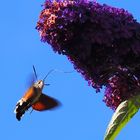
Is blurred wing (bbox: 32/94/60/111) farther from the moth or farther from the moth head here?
the moth head

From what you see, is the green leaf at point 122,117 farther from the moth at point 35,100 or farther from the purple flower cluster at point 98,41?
the moth at point 35,100

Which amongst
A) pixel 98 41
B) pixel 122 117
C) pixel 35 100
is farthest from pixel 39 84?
pixel 122 117

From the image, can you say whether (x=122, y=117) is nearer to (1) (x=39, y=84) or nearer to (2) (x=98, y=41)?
(2) (x=98, y=41)

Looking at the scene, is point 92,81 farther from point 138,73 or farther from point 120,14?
point 120,14

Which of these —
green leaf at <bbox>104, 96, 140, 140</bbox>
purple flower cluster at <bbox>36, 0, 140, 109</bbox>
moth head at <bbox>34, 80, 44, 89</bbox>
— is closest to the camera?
green leaf at <bbox>104, 96, 140, 140</bbox>

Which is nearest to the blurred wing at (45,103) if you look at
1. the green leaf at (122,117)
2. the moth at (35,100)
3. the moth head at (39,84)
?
the moth at (35,100)

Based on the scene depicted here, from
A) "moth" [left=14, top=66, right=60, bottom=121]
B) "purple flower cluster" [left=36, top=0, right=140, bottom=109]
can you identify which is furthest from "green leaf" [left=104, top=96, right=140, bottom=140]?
"moth" [left=14, top=66, right=60, bottom=121]
